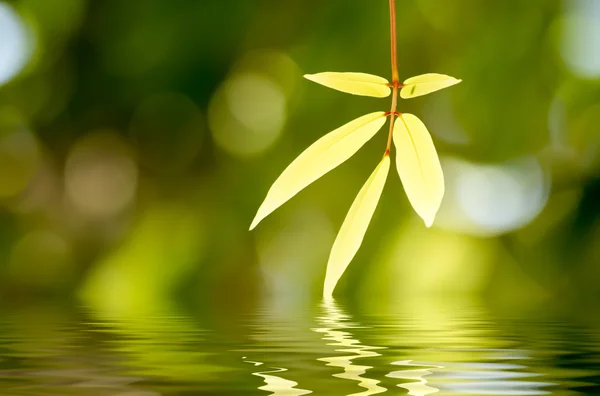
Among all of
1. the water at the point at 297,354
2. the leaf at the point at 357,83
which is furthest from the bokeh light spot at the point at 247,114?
the leaf at the point at 357,83

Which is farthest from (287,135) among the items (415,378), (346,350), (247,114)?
(415,378)

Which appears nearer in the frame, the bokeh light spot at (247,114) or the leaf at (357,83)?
the leaf at (357,83)

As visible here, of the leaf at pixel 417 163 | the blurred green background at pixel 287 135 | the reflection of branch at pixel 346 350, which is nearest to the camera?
the leaf at pixel 417 163

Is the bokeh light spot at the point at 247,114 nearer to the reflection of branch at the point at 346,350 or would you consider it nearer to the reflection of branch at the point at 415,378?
the reflection of branch at the point at 346,350

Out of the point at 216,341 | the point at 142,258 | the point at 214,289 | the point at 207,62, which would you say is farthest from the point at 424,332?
the point at 207,62

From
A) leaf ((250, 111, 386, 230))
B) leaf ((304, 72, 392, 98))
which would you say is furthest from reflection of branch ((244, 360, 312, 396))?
leaf ((304, 72, 392, 98))

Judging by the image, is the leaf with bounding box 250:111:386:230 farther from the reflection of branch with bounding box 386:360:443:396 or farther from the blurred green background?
the blurred green background
